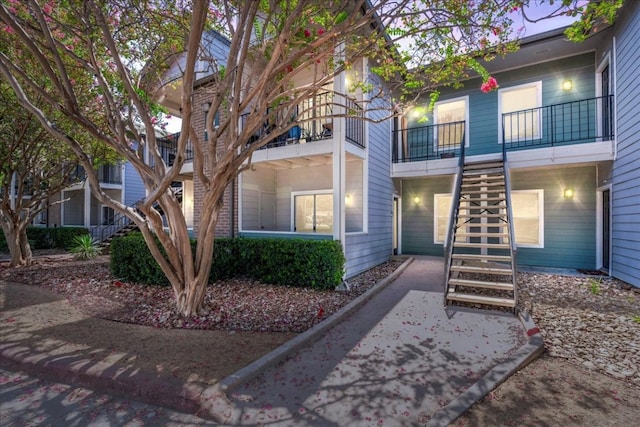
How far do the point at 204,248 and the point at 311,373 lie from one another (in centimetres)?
266

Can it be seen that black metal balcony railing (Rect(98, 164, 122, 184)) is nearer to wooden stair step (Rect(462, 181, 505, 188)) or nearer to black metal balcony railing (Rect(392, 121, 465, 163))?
black metal balcony railing (Rect(392, 121, 465, 163))

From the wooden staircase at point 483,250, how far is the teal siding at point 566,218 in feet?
4.09

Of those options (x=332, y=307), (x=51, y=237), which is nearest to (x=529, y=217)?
(x=332, y=307)

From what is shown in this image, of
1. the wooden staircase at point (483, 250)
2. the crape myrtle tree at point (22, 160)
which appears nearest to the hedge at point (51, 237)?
the crape myrtle tree at point (22, 160)

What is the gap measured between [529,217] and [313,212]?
6540mm

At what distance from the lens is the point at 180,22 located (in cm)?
520

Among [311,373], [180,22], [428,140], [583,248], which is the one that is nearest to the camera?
[311,373]

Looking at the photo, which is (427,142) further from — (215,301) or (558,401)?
(558,401)

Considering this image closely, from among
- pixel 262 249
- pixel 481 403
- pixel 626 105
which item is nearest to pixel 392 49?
pixel 262 249

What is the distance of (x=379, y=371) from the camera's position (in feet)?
10.4

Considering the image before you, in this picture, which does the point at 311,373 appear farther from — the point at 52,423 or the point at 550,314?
the point at 550,314

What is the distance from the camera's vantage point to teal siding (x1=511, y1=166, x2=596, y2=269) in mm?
8312

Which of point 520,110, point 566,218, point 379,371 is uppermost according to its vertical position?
point 520,110

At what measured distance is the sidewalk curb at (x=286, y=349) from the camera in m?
2.87
